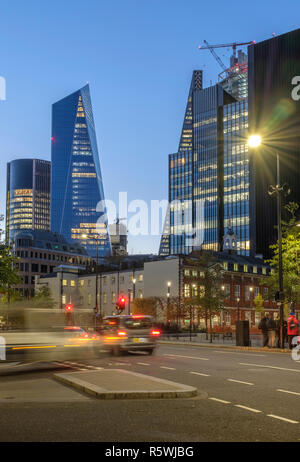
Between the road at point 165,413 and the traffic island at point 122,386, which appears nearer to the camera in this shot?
the road at point 165,413

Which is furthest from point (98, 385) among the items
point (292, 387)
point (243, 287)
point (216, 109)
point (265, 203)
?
point (216, 109)

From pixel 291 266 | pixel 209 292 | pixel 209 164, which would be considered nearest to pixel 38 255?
pixel 209 164

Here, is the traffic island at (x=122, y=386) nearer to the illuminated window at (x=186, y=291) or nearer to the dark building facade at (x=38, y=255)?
the illuminated window at (x=186, y=291)

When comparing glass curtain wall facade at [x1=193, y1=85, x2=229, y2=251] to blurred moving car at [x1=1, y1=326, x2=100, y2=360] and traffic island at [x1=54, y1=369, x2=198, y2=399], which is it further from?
traffic island at [x1=54, y1=369, x2=198, y2=399]

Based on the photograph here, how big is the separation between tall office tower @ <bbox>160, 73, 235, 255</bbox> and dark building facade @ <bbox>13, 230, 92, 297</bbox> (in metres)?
36.3

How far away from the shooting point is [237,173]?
171125 millimetres

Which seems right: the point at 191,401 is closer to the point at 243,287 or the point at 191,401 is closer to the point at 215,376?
the point at 215,376

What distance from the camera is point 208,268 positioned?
5431 cm

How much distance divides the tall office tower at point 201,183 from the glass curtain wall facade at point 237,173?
2.43 m

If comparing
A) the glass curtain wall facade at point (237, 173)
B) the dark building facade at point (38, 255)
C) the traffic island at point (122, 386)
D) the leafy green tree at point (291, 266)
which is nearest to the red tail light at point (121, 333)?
the traffic island at point (122, 386)

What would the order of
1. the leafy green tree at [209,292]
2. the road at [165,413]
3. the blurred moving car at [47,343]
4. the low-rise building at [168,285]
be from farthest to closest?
1. the low-rise building at [168,285]
2. the leafy green tree at [209,292]
3. the blurred moving car at [47,343]
4. the road at [165,413]

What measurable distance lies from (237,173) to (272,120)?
25336mm

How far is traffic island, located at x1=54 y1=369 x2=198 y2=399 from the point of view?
10891 millimetres

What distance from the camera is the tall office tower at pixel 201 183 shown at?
175375 mm
